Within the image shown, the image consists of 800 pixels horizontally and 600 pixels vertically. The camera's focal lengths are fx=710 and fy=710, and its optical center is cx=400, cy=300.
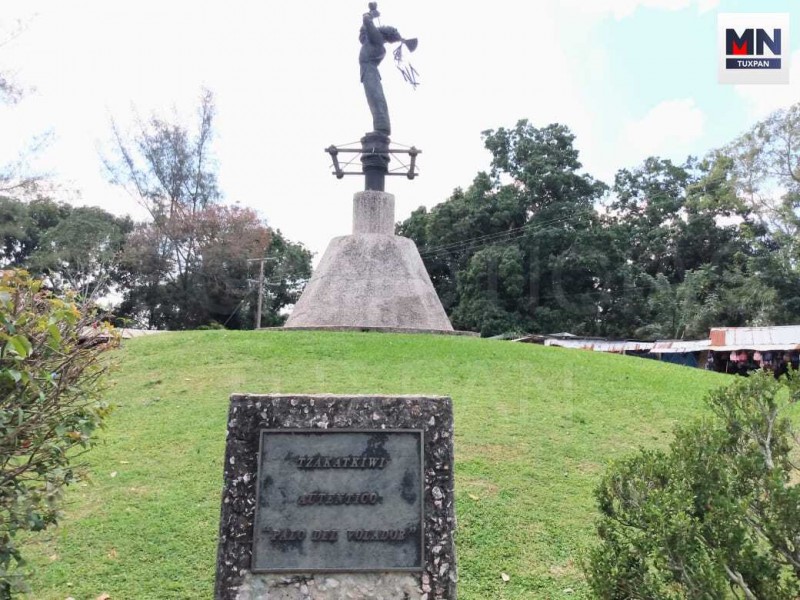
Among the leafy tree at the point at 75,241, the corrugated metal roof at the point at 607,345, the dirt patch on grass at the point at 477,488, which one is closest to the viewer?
the dirt patch on grass at the point at 477,488

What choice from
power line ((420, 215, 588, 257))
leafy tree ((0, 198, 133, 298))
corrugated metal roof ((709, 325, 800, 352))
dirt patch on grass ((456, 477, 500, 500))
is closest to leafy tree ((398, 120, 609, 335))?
power line ((420, 215, 588, 257))

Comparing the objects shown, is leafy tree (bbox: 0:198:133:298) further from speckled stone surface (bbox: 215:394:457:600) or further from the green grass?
speckled stone surface (bbox: 215:394:457:600)

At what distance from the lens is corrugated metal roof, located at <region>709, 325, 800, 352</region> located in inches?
765

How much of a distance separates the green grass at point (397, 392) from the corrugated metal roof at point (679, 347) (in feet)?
38.9

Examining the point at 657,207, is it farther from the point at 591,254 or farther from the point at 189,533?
the point at 189,533

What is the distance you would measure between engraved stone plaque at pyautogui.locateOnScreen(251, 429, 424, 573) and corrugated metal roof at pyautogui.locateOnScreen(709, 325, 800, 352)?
61.6 feet

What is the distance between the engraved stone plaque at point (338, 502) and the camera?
308 centimetres

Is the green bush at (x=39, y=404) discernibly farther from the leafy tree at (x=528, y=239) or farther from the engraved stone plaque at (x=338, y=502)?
the leafy tree at (x=528, y=239)

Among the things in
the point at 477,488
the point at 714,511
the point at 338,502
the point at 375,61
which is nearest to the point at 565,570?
the point at 477,488

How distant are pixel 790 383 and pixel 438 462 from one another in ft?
5.16

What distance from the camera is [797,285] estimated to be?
23688 mm

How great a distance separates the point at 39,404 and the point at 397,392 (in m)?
4.86

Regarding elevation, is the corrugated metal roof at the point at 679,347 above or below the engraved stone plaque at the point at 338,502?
above

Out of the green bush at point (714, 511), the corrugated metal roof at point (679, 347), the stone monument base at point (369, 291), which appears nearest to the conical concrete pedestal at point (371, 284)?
the stone monument base at point (369, 291)
